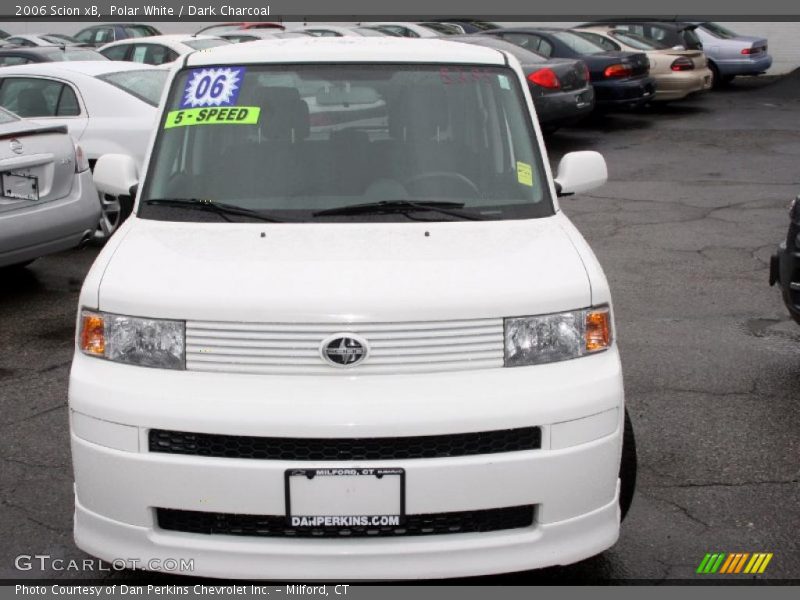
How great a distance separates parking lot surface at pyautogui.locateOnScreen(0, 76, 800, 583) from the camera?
4.16 meters

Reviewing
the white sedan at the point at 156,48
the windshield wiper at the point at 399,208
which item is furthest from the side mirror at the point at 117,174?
the white sedan at the point at 156,48

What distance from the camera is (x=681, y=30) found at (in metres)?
20.8

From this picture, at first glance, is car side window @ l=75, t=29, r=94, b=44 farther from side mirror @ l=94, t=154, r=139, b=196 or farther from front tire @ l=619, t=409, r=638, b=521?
front tire @ l=619, t=409, r=638, b=521

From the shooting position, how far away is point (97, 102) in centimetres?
970

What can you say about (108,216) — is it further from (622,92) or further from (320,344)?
(622,92)

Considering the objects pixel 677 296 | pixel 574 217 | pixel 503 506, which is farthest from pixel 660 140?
pixel 503 506

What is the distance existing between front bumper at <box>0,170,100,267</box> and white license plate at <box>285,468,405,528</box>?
4.64 m

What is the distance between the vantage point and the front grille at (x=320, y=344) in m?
3.37

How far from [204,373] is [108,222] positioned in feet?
20.6

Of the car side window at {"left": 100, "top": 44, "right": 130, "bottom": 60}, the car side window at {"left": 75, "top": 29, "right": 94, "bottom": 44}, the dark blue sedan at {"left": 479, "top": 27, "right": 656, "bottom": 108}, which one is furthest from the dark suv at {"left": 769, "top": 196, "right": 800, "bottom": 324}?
the car side window at {"left": 75, "top": 29, "right": 94, "bottom": 44}

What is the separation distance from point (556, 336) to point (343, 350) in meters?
0.70

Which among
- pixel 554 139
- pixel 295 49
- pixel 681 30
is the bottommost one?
pixel 554 139

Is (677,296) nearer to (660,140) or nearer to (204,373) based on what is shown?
(204,373)

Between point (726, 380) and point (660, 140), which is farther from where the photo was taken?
point (660, 140)
